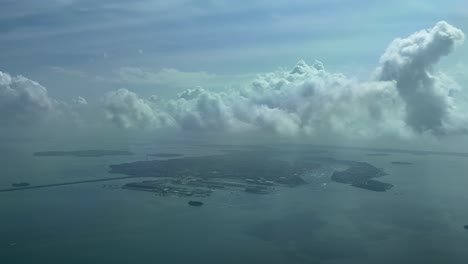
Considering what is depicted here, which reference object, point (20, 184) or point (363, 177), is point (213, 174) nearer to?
point (363, 177)

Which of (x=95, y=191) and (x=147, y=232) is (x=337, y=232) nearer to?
(x=147, y=232)

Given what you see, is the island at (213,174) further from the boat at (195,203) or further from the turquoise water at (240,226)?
the boat at (195,203)

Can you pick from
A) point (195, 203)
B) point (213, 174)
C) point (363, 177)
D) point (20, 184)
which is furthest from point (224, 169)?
point (20, 184)

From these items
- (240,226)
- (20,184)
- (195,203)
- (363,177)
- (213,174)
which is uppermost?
(363,177)

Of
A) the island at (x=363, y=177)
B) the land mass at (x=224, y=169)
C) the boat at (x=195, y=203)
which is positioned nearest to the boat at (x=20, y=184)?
the land mass at (x=224, y=169)

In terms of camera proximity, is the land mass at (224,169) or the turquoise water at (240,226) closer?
the turquoise water at (240,226)

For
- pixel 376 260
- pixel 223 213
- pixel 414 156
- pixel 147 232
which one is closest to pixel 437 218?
pixel 376 260

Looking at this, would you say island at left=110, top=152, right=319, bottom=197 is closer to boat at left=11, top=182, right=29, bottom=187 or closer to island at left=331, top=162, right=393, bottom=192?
island at left=331, top=162, right=393, bottom=192
